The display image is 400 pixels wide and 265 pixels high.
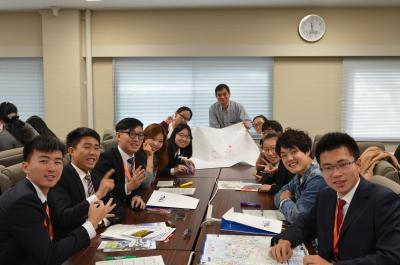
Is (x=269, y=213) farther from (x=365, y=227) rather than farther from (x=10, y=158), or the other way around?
(x=10, y=158)

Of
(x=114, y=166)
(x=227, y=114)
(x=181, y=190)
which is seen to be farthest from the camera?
(x=227, y=114)

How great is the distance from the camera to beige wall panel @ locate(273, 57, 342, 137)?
583cm

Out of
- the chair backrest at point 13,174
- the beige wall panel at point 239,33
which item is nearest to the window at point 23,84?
the beige wall panel at point 239,33

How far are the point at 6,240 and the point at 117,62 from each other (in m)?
4.87

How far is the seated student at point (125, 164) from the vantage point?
97.7 inches

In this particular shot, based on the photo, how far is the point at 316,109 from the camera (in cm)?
589

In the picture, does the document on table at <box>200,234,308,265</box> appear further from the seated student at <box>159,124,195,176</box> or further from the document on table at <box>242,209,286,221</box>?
the seated student at <box>159,124,195,176</box>

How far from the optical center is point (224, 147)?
14.7 ft

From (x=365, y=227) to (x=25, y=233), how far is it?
1262 millimetres

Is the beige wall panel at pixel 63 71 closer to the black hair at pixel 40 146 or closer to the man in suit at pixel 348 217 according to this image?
the black hair at pixel 40 146

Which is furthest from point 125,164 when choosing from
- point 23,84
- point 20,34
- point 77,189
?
point 20,34

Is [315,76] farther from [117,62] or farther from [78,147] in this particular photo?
[78,147]

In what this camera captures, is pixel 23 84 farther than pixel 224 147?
Yes

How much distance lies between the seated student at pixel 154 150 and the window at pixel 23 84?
11.3ft
